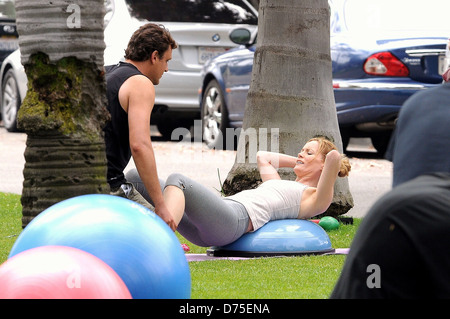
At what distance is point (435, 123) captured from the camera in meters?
3.13

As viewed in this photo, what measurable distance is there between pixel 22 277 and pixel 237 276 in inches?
81.5

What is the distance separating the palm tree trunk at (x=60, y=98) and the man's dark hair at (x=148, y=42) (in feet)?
2.56

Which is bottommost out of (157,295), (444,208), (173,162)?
(173,162)

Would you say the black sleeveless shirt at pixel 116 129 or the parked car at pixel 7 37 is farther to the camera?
the parked car at pixel 7 37

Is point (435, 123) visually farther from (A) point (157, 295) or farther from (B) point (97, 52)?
(B) point (97, 52)

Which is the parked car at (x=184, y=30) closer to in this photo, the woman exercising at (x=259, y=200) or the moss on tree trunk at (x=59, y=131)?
the woman exercising at (x=259, y=200)

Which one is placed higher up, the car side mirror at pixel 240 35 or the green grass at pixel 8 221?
the car side mirror at pixel 240 35

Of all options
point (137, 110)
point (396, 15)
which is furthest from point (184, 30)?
point (137, 110)

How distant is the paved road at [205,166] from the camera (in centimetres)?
973

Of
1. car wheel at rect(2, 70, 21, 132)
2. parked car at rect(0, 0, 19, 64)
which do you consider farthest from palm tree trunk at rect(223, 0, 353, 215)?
parked car at rect(0, 0, 19, 64)

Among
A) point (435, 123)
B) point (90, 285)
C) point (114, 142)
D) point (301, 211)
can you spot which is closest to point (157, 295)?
point (90, 285)

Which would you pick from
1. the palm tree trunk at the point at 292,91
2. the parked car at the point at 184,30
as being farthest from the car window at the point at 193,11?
the palm tree trunk at the point at 292,91

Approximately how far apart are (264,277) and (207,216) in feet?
2.62

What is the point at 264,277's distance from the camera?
5.46 meters
